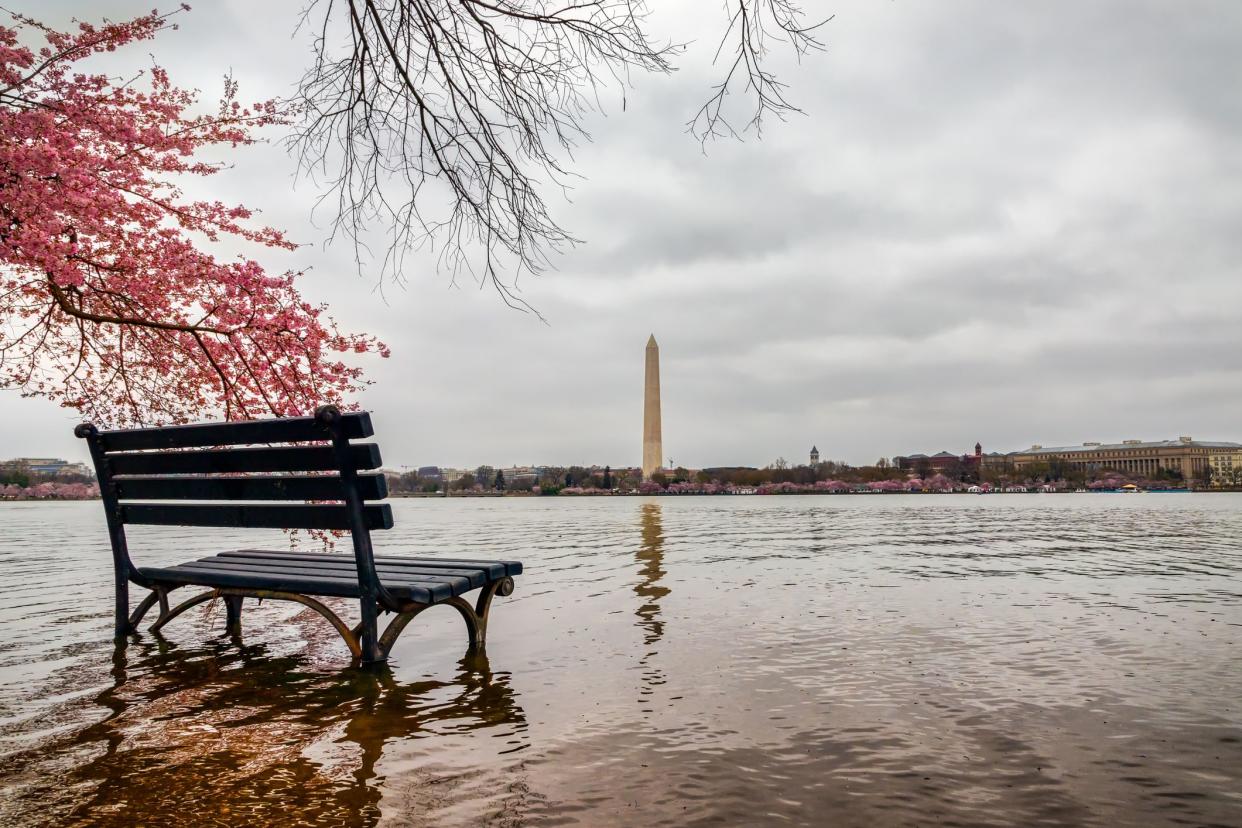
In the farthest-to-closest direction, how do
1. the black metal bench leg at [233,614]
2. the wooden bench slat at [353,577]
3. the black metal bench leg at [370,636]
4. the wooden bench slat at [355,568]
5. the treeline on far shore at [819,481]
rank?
the treeline on far shore at [819,481], the black metal bench leg at [233,614], the wooden bench slat at [355,568], the black metal bench leg at [370,636], the wooden bench slat at [353,577]

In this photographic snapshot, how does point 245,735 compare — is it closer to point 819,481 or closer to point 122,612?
point 122,612

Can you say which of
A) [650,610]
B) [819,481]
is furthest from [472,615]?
[819,481]

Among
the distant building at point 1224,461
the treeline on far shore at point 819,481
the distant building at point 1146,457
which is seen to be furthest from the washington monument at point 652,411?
the distant building at point 1224,461

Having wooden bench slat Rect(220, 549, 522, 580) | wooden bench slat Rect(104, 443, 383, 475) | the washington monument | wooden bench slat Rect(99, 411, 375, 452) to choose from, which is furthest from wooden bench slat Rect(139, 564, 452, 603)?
the washington monument

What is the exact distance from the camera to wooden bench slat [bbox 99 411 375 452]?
3.42m

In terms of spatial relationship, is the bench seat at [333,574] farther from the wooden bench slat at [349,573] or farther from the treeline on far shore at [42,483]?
the treeline on far shore at [42,483]

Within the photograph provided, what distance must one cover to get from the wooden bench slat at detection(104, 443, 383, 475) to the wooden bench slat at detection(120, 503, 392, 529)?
0.68ft

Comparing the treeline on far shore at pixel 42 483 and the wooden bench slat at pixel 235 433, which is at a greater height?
the wooden bench slat at pixel 235 433

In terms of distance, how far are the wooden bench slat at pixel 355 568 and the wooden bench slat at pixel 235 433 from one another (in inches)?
29.7

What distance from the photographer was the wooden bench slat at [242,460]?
3502mm

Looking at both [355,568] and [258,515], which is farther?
[355,568]

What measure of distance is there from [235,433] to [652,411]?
70878mm

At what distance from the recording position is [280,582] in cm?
392

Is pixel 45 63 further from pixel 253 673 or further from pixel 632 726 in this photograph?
pixel 632 726
